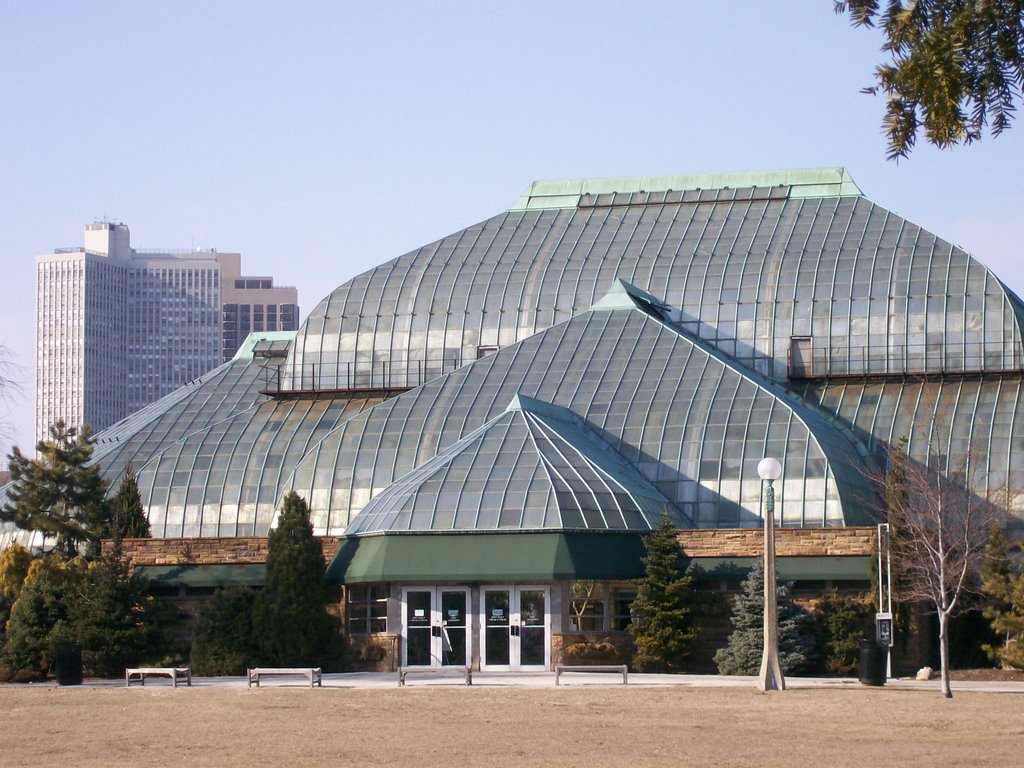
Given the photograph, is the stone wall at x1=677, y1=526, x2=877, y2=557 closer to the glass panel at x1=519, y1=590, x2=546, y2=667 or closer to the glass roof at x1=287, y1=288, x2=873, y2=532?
the glass roof at x1=287, y1=288, x2=873, y2=532

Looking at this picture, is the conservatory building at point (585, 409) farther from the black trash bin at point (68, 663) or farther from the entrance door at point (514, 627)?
the black trash bin at point (68, 663)

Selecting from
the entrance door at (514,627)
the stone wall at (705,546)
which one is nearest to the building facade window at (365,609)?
the stone wall at (705,546)

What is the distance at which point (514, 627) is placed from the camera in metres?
45.7

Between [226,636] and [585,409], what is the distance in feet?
47.0

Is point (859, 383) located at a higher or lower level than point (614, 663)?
higher

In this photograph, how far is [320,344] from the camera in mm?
66188

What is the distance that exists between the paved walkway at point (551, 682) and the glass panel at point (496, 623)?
151 centimetres

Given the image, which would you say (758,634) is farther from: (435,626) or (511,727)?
(511,727)

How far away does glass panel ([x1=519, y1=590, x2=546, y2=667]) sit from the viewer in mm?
45562

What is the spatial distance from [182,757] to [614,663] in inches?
889

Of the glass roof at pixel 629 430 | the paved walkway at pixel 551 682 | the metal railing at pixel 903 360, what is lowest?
the paved walkway at pixel 551 682

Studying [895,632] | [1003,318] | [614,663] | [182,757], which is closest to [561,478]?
[614,663]

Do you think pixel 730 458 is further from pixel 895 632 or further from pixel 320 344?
pixel 320 344

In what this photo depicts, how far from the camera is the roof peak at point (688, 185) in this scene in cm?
6781
